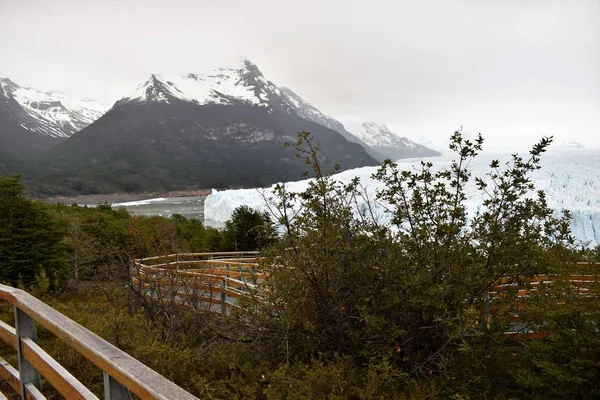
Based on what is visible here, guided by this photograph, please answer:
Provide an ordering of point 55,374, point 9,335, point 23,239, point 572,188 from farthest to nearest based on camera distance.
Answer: point 572,188 → point 23,239 → point 9,335 → point 55,374

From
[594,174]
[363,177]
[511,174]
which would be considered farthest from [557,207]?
[511,174]

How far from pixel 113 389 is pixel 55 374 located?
31.1 inches

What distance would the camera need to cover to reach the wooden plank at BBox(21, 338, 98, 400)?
209 cm

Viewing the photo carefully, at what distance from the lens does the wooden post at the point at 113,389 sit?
1.71m

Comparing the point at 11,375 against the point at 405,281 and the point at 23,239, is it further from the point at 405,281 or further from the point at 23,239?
the point at 23,239

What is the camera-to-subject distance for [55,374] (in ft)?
7.41

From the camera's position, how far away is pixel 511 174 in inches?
217

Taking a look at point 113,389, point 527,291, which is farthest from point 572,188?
point 113,389

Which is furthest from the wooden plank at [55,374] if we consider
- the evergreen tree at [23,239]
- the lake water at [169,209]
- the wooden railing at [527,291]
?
the lake water at [169,209]

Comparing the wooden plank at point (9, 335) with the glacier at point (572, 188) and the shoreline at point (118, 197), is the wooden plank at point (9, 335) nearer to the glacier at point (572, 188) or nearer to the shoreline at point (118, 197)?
the glacier at point (572, 188)

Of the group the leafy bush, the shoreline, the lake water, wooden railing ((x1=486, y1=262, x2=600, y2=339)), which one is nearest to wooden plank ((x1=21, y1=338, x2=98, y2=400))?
the leafy bush

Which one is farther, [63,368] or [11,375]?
[11,375]

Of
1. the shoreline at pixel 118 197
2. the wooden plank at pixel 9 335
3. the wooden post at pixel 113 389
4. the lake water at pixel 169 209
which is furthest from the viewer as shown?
the shoreline at pixel 118 197

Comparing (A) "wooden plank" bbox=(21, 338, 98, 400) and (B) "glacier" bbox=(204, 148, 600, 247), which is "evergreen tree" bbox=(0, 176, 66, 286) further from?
(A) "wooden plank" bbox=(21, 338, 98, 400)
